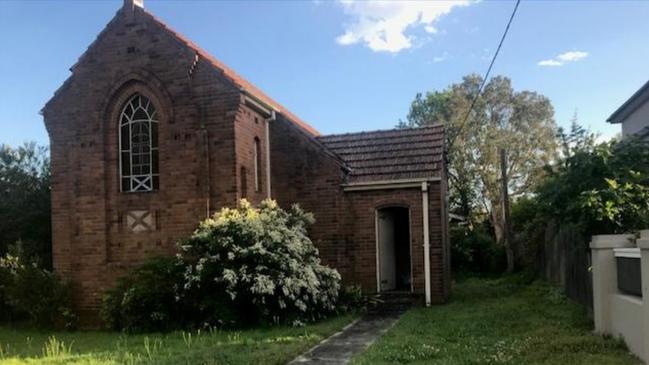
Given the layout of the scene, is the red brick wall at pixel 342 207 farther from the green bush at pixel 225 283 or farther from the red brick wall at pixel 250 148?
the green bush at pixel 225 283

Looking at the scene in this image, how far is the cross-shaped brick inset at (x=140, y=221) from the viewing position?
579 inches

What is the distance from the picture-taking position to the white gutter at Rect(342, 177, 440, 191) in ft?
52.3

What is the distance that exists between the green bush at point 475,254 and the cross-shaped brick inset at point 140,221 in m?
15.6

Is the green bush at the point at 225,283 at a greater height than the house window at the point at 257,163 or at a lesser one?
lesser

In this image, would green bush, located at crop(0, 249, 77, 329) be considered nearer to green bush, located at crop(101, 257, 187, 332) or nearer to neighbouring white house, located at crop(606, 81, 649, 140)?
green bush, located at crop(101, 257, 187, 332)

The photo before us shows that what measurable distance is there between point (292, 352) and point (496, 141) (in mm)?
28042

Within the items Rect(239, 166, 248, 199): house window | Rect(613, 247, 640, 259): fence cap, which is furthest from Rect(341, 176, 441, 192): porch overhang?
Rect(613, 247, 640, 259): fence cap

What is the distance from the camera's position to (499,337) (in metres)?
10.3

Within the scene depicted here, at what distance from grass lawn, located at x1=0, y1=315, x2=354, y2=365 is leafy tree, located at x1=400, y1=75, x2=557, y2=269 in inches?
927

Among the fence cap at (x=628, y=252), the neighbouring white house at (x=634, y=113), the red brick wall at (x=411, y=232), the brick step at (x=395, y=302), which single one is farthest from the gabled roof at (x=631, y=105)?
the fence cap at (x=628, y=252)

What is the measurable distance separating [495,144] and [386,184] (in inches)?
811

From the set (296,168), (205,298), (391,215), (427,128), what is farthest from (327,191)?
(205,298)

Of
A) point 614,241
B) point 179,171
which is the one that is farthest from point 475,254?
point 614,241

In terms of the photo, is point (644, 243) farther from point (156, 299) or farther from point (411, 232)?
point (156, 299)
